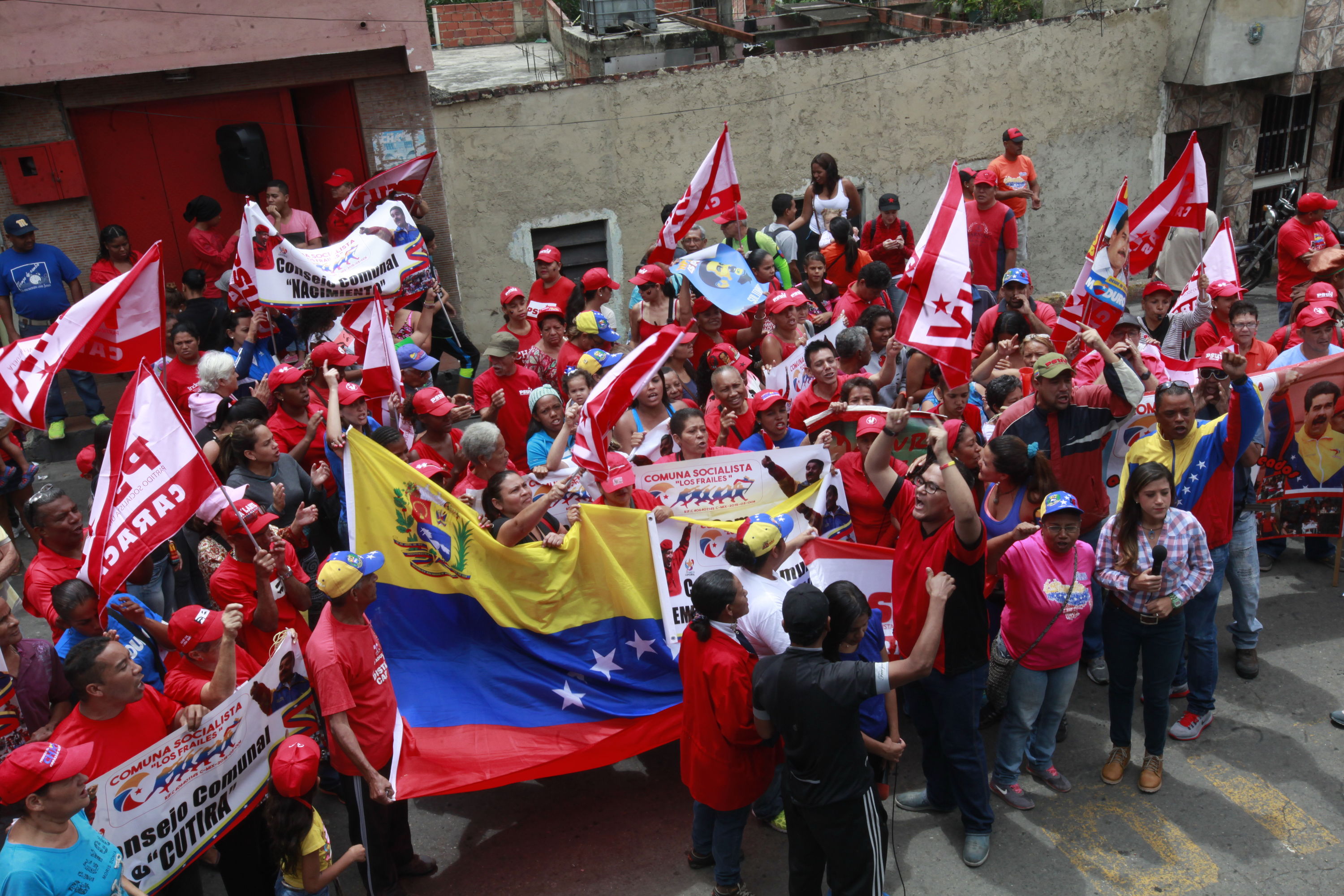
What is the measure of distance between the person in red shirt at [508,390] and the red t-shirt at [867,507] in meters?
2.69

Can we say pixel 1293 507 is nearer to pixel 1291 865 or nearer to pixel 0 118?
pixel 1291 865

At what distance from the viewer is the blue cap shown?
26.8 feet

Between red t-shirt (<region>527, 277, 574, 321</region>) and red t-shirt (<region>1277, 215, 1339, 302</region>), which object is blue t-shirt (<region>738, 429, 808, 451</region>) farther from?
red t-shirt (<region>1277, 215, 1339, 302</region>)

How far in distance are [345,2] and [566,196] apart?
126 inches

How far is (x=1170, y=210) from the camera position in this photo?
9477 millimetres

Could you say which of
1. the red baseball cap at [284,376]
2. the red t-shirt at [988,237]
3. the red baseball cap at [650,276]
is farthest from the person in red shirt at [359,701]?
the red t-shirt at [988,237]

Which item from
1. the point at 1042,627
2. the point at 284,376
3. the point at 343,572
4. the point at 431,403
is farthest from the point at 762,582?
the point at 284,376

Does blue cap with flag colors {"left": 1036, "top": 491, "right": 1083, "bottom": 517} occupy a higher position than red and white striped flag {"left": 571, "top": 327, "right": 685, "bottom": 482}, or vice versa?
red and white striped flag {"left": 571, "top": 327, "right": 685, "bottom": 482}

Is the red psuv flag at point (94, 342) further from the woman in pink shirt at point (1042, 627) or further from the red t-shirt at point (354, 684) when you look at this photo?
the woman in pink shirt at point (1042, 627)

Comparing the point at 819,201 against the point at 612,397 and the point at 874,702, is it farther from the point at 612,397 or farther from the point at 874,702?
the point at 874,702

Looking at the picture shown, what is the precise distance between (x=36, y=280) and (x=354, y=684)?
7449 millimetres

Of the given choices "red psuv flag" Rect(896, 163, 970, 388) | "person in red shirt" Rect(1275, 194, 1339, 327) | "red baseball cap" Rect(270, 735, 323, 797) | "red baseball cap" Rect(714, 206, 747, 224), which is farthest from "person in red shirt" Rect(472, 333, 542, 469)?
"person in red shirt" Rect(1275, 194, 1339, 327)

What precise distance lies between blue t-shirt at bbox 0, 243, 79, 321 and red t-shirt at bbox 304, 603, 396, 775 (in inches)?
276

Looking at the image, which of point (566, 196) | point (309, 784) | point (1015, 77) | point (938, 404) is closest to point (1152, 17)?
point (1015, 77)
